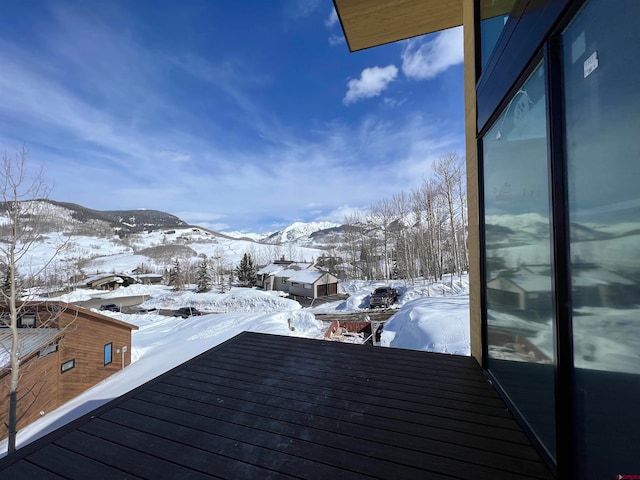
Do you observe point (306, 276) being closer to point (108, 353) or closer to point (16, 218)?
point (108, 353)

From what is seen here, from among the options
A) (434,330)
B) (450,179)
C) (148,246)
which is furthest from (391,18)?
(148,246)

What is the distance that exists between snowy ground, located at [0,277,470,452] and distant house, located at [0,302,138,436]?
0.48m

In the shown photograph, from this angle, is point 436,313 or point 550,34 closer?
point 550,34

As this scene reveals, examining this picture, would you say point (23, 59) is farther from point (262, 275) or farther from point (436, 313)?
point (262, 275)

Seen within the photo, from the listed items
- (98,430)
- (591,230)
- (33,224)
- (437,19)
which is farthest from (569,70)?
(33,224)

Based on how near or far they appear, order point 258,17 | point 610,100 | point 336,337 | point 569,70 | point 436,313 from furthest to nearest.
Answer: point 336,337, point 436,313, point 258,17, point 569,70, point 610,100

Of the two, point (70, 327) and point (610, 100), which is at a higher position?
point (610, 100)

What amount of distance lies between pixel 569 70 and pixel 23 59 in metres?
11.9

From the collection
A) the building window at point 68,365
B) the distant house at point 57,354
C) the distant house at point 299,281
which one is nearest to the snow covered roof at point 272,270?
the distant house at point 299,281

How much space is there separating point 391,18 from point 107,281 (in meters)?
39.6

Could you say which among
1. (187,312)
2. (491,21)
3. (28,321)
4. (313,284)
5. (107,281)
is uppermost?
(491,21)

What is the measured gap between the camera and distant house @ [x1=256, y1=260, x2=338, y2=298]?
23.3 meters

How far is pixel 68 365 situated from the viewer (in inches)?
360

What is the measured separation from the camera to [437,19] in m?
3.37
